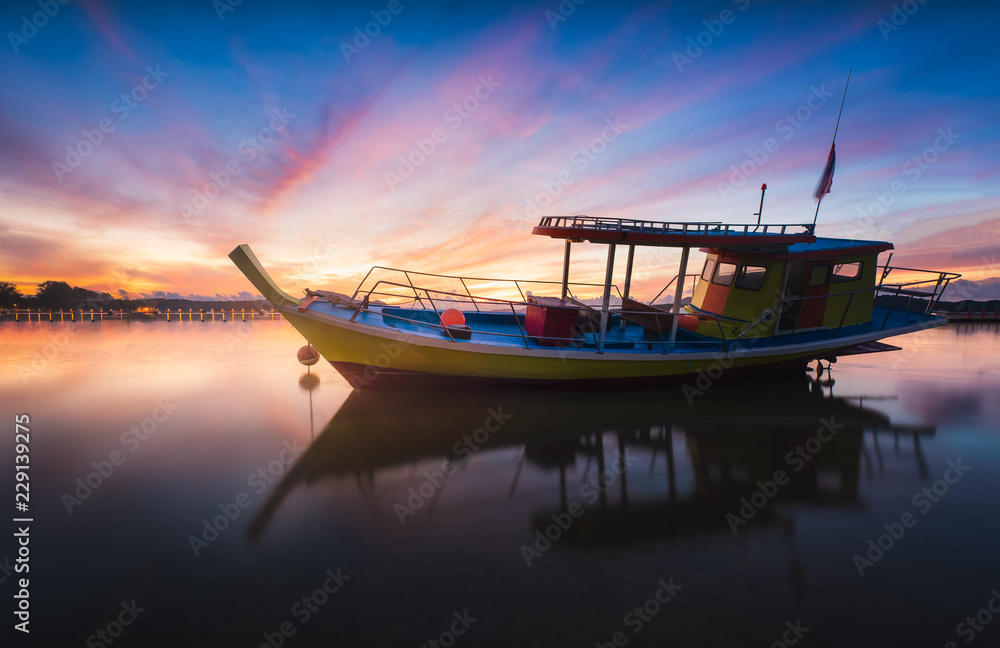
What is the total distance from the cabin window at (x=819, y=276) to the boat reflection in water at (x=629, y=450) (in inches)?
118

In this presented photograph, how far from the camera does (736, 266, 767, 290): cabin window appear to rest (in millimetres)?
11219

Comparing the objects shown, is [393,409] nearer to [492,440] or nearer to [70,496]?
[492,440]

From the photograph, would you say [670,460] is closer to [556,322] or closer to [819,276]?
[556,322]

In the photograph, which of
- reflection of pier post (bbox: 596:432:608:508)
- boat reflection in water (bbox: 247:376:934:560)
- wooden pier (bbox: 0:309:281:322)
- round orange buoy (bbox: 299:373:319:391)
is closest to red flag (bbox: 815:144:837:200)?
boat reflection in water (bbox: 247:376:934:560)

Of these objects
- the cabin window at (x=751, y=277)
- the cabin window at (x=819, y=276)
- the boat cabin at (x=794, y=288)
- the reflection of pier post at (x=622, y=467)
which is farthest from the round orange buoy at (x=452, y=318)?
the cabin window at (x=819, y=276)

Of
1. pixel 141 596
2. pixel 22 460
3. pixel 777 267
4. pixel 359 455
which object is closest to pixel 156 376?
pixel 22 460

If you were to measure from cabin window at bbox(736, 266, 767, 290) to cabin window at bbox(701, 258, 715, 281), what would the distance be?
3.16ft

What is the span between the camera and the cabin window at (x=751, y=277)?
11219mm

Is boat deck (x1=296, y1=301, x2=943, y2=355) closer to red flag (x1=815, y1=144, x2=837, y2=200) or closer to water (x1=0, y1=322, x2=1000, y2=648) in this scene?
water (x1=0, y1=322, x2=1000, y2=648)

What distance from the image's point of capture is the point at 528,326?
437 inches

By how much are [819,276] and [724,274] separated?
2.24 metres

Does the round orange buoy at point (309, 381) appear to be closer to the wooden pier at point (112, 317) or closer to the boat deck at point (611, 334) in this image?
the boat deck at point (611, 334)

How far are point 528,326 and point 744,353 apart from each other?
5.24 meters

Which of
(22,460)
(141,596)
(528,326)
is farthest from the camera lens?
(528,326)
